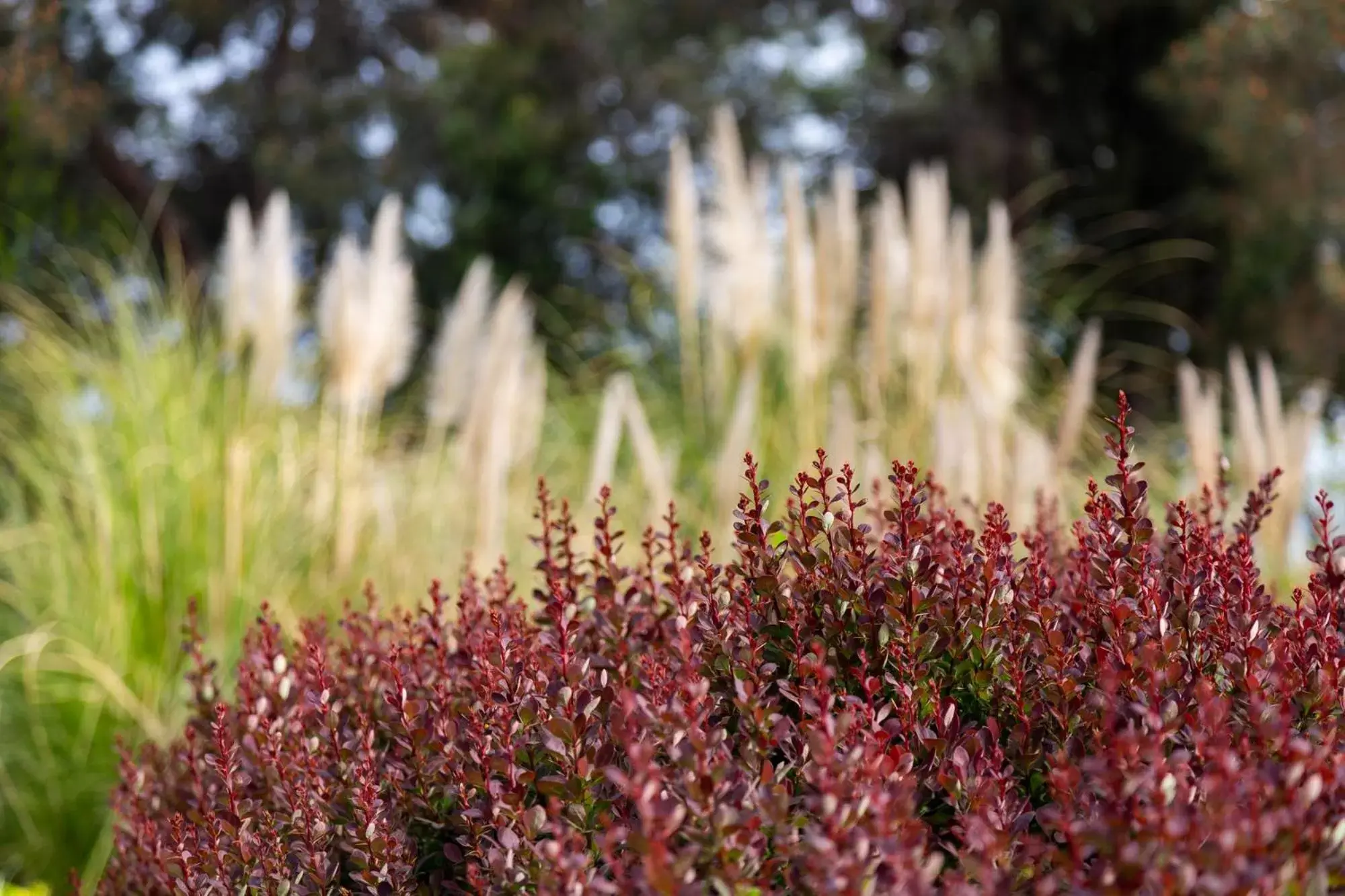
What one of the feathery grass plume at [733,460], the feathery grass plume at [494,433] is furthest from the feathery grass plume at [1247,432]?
the feathery grass plume at [494,433]

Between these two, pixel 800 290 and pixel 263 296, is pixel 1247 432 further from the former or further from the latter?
pixel 263 296

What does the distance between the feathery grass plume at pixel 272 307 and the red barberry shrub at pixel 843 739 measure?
119 inches

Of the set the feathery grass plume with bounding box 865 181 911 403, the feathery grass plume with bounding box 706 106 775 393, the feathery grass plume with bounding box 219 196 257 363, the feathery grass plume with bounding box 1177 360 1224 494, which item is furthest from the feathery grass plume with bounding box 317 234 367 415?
the feathery grass plume with bounding box 1177 360 1224 494

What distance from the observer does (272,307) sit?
438cm

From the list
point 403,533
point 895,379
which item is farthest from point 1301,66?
point 403,533

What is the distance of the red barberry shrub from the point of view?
3.06 feet

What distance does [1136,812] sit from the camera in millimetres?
942

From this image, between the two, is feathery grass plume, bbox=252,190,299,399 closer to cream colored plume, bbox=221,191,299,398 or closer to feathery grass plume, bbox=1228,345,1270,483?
cream colored plume, bbox=221,191,299,398

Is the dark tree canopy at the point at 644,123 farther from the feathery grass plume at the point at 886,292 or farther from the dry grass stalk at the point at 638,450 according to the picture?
the dry grass stalk at the point at 638,450

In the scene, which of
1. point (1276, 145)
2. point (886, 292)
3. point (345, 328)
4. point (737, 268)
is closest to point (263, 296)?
point (345, 328)

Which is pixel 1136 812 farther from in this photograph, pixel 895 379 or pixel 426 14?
pixel 426 14

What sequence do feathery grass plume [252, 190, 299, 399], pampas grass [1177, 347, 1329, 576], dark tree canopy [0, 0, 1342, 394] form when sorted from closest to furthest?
pampas grass [1177, 347, 1329, 576] < feathery grass plume [252, 190, 299, 399] < dark tree canopy [0, 0, 1342, 394]

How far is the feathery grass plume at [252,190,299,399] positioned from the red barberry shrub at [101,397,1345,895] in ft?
9.91

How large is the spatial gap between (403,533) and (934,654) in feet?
11.2
